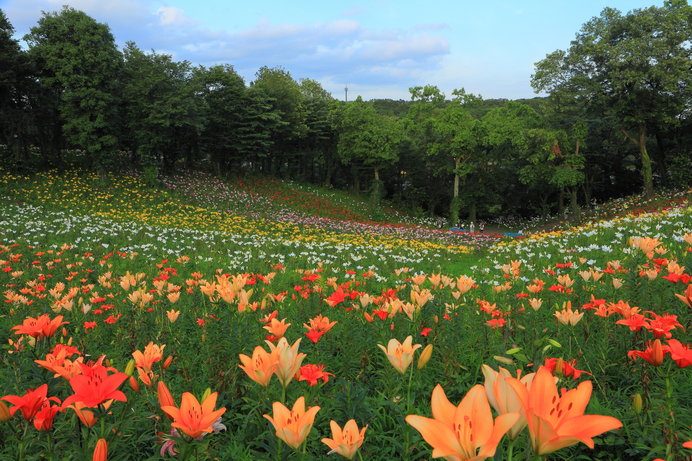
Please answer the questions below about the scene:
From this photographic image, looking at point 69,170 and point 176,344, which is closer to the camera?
point 176,344

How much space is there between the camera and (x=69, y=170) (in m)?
23.4

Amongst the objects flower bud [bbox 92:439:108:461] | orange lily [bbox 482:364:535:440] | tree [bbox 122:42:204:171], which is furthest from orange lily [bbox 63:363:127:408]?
tree [bbox 122:42:204:171]

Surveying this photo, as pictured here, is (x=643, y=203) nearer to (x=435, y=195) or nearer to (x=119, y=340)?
(x=435, y=195)

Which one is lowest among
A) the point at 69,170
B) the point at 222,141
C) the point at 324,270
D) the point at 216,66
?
the point at 324,270

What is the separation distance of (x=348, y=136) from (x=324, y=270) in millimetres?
30014

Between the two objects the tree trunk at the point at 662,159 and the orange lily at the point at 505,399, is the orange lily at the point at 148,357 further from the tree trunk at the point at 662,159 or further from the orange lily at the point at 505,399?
the tree trunk at the point at 662,159

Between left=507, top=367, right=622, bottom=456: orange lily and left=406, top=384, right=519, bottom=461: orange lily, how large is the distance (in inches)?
3.1

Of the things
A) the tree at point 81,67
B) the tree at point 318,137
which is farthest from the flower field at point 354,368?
the tree at point 318,137

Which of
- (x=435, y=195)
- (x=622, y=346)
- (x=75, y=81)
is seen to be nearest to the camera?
(x=622, y=346)

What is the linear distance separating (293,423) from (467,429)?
21.7 inches

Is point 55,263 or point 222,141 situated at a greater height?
point 222,141

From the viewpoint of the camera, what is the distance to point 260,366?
4.88ft

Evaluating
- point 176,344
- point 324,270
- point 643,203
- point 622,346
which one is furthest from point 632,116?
point 176,344

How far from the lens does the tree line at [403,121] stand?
21.2 metres
